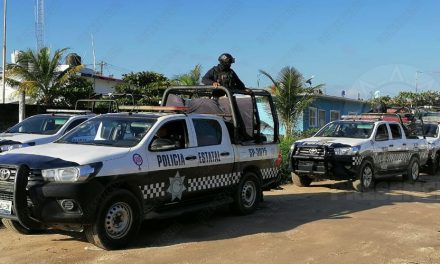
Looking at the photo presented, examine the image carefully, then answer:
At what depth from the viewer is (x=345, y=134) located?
1413 centimetres

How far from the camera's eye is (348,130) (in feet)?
46.7

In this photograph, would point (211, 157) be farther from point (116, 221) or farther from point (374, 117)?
point (374, 117)

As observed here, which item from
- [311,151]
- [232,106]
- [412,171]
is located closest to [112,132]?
[232,106]

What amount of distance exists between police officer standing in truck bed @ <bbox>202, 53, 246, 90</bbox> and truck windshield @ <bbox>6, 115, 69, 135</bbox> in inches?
159

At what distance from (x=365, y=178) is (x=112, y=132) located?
7.74m

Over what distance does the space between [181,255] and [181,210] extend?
129 cm

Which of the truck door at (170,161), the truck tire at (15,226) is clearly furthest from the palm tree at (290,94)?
the truck tire at (15,226)

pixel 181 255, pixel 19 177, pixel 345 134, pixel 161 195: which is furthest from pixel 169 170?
pixel 345 134

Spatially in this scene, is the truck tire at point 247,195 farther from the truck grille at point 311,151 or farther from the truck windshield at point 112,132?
the truck grille at point 311,151

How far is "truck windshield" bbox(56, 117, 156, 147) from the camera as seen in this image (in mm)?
7559

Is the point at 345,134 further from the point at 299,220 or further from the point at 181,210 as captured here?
the point at 181,210

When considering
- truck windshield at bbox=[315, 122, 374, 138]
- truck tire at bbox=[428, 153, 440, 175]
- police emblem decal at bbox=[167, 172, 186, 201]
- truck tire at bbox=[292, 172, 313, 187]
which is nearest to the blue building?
truck tire at bbox=[428, 153, 440, 175]

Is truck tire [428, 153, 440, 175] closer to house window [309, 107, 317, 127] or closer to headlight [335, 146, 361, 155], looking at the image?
headlight [335, 146, 361, 155]

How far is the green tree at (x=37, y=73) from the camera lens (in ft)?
69.3
